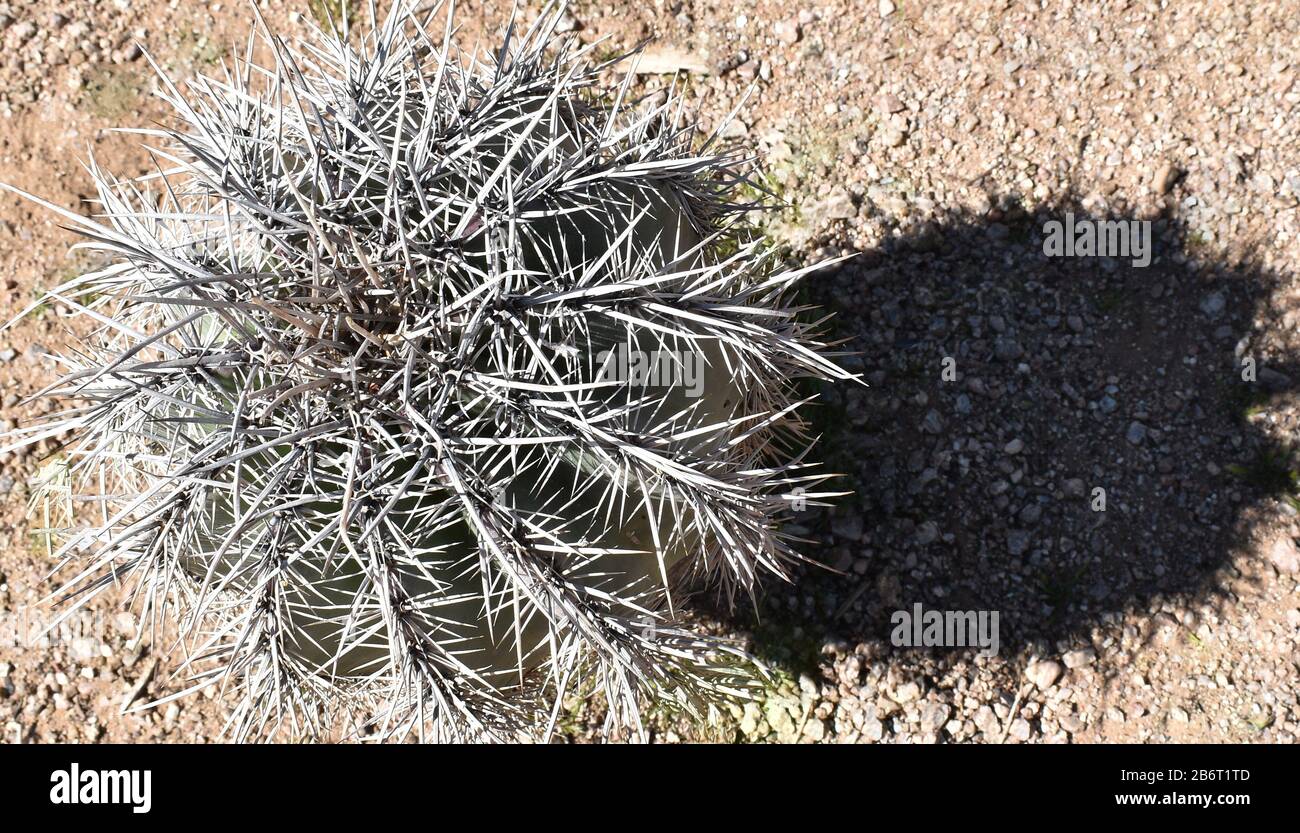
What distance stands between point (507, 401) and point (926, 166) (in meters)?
2.15

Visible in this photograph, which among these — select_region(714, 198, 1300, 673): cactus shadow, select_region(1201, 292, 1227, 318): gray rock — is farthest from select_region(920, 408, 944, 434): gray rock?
select_region(1201, 292, 1227, 318): gray rock

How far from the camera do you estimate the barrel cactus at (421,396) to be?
5.27ft

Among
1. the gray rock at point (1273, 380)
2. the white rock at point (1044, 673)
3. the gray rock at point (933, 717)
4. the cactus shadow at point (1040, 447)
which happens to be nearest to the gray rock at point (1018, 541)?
the cactus shadow at point (1040, 447)

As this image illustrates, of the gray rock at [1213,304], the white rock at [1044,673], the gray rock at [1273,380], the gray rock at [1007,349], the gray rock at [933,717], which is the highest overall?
the gray rock at [1213,304]

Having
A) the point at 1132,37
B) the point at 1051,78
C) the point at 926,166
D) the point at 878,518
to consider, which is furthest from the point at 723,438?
the point at 1132,37

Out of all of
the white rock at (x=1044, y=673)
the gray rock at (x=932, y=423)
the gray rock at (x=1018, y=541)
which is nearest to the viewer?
the white rock at (x=1044, y=673)

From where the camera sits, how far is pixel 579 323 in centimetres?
168

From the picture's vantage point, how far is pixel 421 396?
163cm

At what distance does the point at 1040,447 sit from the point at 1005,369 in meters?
0.25

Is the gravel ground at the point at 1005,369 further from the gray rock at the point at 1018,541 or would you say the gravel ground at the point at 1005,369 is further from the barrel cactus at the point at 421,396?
the barrel cactus at the point at 421,396

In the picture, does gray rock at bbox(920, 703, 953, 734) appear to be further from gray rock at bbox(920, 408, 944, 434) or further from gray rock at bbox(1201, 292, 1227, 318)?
gray rock at bbox(1201, 292, 1227, 318)

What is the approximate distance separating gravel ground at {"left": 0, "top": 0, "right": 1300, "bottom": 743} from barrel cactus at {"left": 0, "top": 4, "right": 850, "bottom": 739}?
0.99 metres

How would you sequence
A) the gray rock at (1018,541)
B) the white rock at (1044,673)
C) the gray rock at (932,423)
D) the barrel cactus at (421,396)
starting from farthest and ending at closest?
1. the gray rock at (932,423)
2. the gray rock at (1018,541)
3. the white rock at (1044,673)
4. the barrel cactus at (421,396)

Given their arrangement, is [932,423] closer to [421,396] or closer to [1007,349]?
[1007,349]
